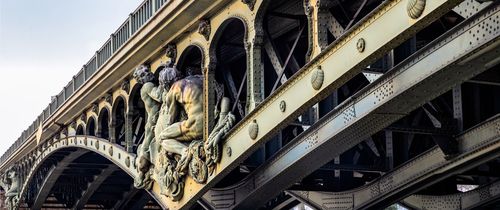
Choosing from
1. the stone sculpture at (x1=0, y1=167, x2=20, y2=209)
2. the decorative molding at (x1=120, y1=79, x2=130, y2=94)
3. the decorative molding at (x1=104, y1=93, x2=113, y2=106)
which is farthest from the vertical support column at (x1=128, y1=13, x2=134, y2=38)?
the stone sculpture at (x1=0, y1=167, x2=20, y2=209)

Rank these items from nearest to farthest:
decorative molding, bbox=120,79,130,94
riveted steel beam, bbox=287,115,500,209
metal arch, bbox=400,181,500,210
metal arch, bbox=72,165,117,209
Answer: riveted steel beam, bbox=287,115,500,209
metal arch, bbox=400,181,500,210
decorative molding, bbox=120,79,130,94
metal arch, bbox=72,165,117,209

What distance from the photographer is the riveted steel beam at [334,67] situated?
43.0ft

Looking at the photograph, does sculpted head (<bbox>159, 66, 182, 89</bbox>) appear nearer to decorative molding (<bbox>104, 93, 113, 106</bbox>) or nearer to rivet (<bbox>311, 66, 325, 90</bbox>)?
decorative molding (<bbox>104, 93, 113, 106</bbox>)

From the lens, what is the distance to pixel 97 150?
30234 millimetres

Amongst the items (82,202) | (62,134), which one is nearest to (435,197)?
(62,134)

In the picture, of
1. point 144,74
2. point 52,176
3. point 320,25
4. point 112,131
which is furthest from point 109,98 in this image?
point 320,25

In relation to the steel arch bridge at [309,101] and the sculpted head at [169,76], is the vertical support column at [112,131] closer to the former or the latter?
the steel arch bridge at [309,101]

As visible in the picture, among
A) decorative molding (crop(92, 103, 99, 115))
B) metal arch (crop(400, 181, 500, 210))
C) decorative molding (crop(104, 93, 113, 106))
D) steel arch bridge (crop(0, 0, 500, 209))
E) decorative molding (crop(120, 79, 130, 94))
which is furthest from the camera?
decorative molding (crop(92, 103, 99, 115))

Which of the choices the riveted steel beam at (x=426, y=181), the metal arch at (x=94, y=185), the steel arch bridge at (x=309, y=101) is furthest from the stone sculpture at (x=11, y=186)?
the riveted steel beam at (x=426, y=181)

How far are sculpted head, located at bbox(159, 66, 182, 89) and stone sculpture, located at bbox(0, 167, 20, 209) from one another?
26260mm

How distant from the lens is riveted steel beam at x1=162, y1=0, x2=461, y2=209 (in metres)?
13.1

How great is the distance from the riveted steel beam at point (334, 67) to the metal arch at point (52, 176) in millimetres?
19361

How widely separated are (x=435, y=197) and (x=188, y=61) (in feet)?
20.2

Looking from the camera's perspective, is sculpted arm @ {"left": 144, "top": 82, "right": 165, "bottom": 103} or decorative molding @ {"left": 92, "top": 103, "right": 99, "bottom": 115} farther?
decorative molding @ {"left": 92, "top": 103, "right": 99, "bottom": 115}
